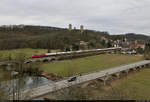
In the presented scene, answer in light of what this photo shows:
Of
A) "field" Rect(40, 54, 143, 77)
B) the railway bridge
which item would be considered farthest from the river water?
"field" Rect(40, 54, 143, 77)

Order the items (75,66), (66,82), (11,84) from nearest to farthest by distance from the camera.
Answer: (11,84) → (66,82) → (75,66)

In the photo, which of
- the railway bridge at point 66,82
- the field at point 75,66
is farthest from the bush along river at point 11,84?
the field at point 75,66

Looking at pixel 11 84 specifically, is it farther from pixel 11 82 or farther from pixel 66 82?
pixel 66 82

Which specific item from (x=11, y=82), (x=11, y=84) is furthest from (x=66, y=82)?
(x=11, y=82)

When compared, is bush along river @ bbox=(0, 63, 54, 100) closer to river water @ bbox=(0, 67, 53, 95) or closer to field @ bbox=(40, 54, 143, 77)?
river water @ bbox=(0, 67, 53, 95)

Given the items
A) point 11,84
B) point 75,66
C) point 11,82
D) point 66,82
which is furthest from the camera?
point 75,66

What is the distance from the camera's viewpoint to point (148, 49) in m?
70.6

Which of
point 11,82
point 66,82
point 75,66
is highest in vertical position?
point 11,82

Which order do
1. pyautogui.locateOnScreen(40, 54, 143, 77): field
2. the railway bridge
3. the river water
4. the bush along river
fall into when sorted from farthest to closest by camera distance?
pyautogui.locateOnScreen(40, 54, 143, 77): field, the railway bridge, the river water, the bush along river

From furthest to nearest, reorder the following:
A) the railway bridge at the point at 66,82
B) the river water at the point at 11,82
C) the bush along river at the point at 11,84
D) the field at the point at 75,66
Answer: the field at the point at 75,66 < the railway bridge at the point at 66,82 < the river water at the point at 11,82 < the bush along river at the point at 11,84

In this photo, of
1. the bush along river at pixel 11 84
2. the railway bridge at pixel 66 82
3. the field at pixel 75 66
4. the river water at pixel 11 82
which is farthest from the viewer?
the field at pixel 75 66

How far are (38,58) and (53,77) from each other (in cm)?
1932

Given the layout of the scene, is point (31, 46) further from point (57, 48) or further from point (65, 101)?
point (65, 101)

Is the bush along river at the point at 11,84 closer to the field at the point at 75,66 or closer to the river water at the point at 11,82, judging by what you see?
the river water at the point at 11,82
